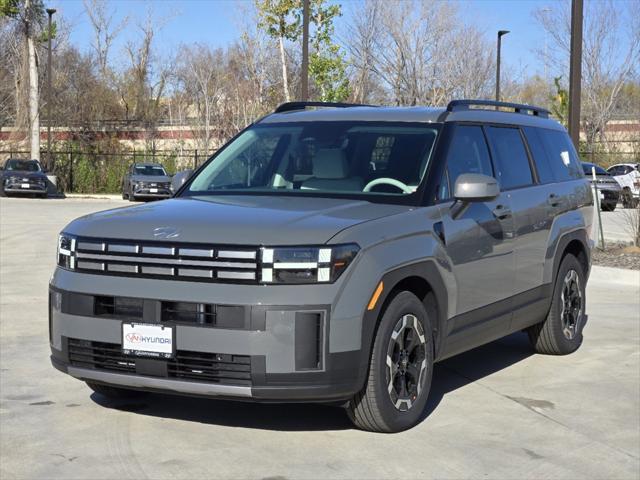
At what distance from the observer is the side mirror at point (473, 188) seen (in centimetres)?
631

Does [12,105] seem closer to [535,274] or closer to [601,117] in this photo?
[601,117]

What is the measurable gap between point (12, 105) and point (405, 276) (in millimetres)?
52676

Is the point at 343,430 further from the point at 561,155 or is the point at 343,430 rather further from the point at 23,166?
the point at 23,166

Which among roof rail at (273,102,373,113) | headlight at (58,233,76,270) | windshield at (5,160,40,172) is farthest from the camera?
windshield at (5,160,40,172)

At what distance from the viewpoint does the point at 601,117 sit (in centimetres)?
5050

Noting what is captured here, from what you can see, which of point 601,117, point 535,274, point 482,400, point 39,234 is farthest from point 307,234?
point 601,117

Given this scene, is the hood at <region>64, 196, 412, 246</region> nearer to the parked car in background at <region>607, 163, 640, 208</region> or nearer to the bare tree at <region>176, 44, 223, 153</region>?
the parked car in background at <region>607, 163, 640, 208</region>

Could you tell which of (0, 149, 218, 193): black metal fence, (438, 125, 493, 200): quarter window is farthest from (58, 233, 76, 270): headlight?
(0, 149, 218, 193): black metal fence

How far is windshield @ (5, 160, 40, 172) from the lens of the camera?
128ft

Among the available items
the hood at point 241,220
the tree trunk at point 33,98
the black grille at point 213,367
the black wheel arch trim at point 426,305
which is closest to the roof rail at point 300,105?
the hood at point 241,220

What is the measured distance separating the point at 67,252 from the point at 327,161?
186 cm

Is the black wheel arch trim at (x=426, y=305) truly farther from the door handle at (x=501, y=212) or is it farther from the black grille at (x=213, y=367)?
the door handle at (x=501, y=212)

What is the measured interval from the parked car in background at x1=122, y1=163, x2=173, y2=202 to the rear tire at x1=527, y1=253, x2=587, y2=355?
30.1m

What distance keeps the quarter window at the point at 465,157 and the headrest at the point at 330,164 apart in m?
0.66
